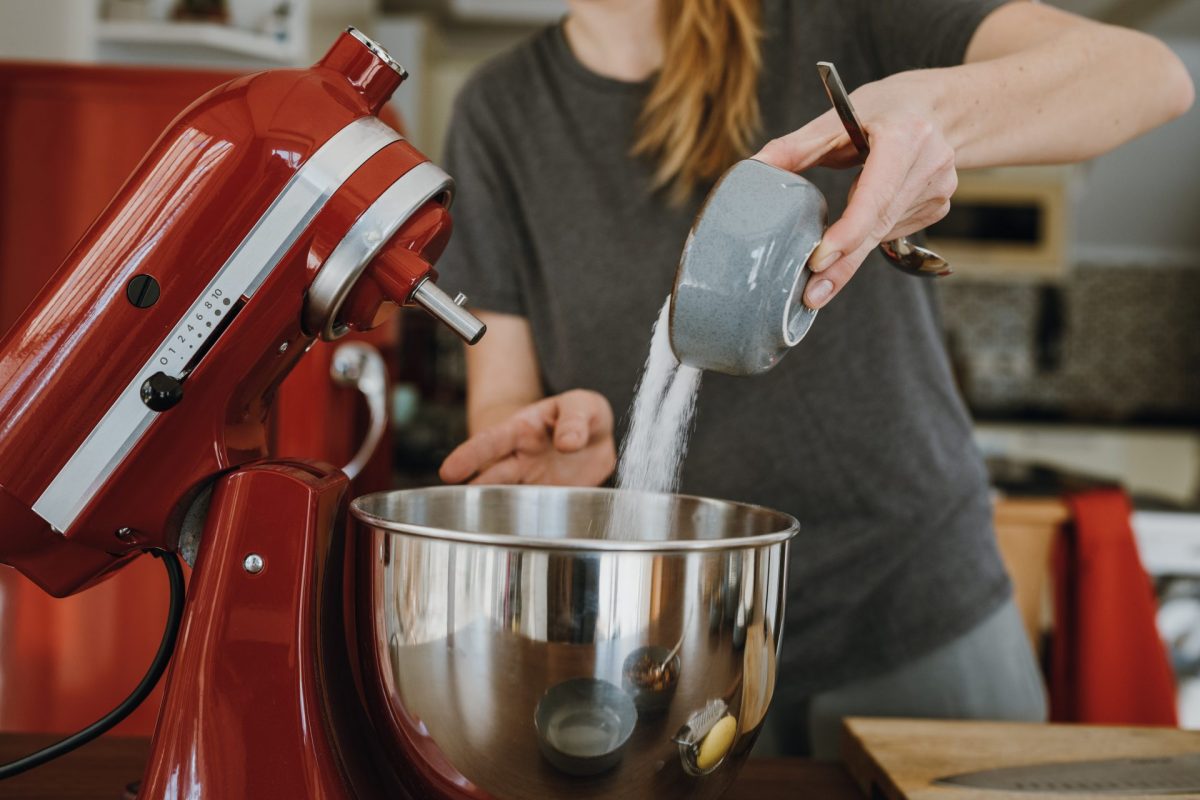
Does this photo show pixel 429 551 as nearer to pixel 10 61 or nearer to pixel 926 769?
pixel 926 769

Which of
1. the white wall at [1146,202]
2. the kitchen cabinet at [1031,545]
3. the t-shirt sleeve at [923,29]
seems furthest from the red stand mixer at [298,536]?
the white wall at [1146,202]

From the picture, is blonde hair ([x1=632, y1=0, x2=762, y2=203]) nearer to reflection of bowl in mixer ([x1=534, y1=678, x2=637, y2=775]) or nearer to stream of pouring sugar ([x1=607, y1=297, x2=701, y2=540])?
stream of pouring sugar ([x1=607, y1=297, x2=701, y2=540])

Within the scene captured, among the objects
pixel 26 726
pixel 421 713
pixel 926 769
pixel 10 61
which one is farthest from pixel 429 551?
pixel 10 61

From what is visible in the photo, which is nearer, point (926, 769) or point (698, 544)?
point (698, 544)

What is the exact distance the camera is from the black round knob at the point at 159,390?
520 millimetres

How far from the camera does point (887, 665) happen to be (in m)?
0.96

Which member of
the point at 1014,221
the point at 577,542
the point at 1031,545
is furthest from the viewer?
the point at 1014,221

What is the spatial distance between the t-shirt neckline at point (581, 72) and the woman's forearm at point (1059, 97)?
41cm

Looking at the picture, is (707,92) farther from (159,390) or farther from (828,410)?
(159,390)

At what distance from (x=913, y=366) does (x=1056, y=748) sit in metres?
0.40

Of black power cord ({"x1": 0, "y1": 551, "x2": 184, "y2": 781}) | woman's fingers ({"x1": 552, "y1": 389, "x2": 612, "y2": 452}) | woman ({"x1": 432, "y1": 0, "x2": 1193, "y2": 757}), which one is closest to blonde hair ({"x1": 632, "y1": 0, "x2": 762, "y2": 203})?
woman ({"x1": 432, "y1": 0, "x2": 1193, "y2": 757})

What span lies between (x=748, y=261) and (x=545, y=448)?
39cm

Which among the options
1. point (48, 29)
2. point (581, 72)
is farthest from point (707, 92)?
point (48, 29)

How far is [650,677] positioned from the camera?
1.54 feet
